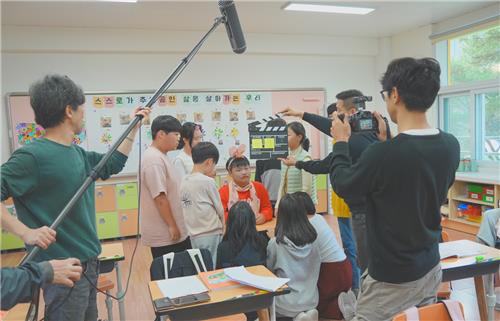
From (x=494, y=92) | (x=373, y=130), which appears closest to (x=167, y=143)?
(x=373, y=130)

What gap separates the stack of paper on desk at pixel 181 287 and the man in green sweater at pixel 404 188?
85 cm

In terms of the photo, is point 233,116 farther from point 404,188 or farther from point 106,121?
point 404,188

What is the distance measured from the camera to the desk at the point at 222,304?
1689mm

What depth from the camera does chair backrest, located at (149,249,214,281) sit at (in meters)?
2.22

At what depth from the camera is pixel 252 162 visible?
235 inches

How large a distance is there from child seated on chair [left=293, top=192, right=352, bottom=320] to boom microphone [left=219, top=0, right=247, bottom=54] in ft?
4.24

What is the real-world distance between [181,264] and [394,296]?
1.34 meters

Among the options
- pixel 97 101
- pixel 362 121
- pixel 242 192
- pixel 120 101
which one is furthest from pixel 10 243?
pixel 362 121

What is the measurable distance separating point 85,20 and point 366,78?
4544 millimetres

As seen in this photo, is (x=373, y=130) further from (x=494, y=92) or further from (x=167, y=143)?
(x=494, y=92)

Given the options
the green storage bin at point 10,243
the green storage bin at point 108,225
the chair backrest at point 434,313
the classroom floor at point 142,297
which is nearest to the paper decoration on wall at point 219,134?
the green storage bin at point 108,225

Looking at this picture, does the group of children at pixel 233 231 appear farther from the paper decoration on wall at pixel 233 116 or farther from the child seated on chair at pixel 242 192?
the paper decoration on wall at pixel 233 116

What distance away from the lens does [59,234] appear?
133cm

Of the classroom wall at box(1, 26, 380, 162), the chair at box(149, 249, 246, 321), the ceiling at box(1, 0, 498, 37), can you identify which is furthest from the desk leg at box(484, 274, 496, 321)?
the classroom wall at box(1, 26, 380, 162)
